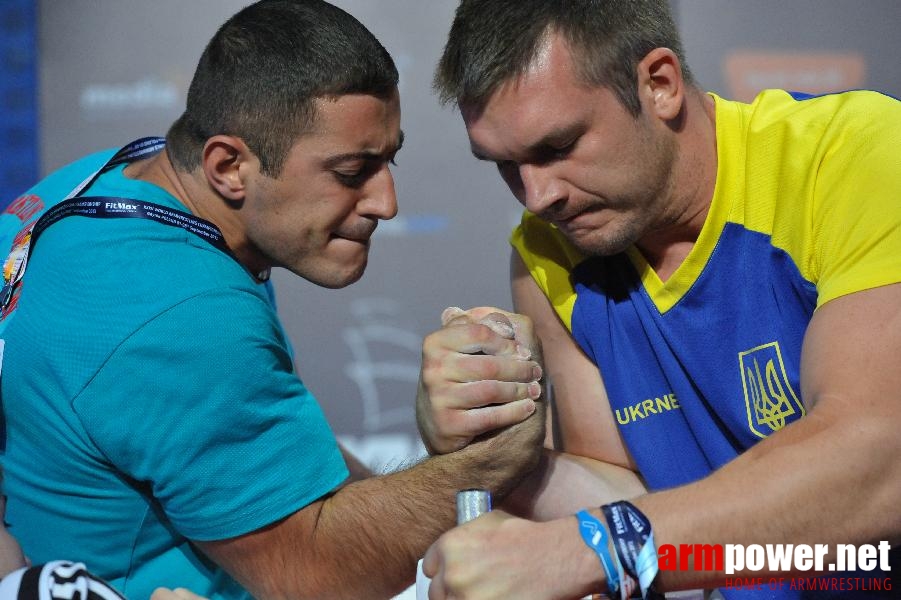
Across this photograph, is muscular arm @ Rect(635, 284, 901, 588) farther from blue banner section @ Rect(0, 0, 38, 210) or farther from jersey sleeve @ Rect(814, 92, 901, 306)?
blue banner section @ Rect(0, 0, 38, 210)

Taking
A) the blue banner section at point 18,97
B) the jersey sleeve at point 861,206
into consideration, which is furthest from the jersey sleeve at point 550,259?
the blue banner section at point 18,97

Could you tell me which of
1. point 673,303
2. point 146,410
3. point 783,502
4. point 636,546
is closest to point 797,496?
point 783,502

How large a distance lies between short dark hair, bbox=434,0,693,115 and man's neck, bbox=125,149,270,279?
19.0 inches

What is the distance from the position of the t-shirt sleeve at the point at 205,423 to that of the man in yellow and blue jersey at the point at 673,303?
24 centimetres

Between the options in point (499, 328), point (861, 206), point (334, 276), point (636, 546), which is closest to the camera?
point (636, 546)

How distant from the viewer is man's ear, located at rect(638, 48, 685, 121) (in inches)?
66.2

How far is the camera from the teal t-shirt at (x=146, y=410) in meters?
1.52

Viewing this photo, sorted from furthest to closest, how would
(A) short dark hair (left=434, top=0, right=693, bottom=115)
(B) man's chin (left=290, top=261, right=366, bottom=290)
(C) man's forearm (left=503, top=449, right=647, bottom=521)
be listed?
(B) man's chin (left=290, top=261, right=366, bottom=290) < (C) man's forearm (left=503, top=449, right=647, bottom=521) < (A) short dark hair (left=434, top=0, right=693, bottom=115)

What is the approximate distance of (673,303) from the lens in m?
1.77

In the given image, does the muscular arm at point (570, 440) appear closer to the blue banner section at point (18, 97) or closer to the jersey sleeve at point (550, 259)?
the jersey sleeve at point (550, 259)

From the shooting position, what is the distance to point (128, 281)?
1.57 meters

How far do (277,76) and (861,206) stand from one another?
0.98 metres

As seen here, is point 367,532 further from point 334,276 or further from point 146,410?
point 334,276

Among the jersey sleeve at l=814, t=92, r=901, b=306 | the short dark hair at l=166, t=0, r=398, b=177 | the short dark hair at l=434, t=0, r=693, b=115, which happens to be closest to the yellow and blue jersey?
the jersey sleeve at l=814, t=92, r=901, b=306
